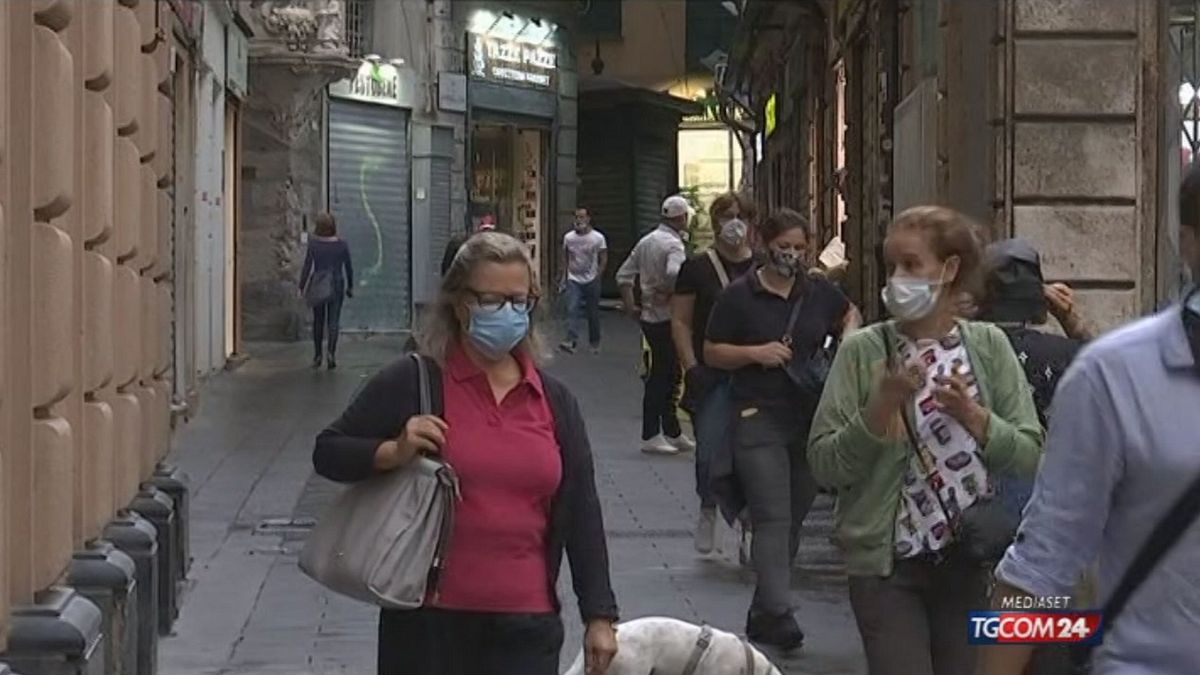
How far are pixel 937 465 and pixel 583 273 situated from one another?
22323 mm

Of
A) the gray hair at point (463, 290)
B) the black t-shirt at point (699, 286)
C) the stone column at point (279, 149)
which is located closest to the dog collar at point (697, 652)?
the gray hair at point (463, 290)

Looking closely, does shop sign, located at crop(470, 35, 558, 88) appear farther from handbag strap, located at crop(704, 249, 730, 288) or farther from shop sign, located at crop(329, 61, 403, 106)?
handbag strap, located at crop(704, 249, 730, 288)

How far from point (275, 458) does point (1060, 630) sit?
13.1 m

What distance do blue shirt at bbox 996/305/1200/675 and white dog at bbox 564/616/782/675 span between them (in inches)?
126

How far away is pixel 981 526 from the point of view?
5.68 meters

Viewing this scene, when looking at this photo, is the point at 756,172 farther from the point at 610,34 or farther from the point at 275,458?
the point at 275,458

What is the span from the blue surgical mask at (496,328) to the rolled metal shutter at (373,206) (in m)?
26.9

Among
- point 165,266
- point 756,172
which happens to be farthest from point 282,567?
point 756,172

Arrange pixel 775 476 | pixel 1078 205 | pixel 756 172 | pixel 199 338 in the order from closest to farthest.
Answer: pixel 775 476
pixel 1078 205
pixel 199 338
pixel 756 172

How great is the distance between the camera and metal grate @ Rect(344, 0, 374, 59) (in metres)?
33.2

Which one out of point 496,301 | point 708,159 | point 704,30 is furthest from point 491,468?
point 708,159

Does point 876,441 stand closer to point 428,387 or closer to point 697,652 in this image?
point 428,387

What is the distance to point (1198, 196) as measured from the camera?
3441mm

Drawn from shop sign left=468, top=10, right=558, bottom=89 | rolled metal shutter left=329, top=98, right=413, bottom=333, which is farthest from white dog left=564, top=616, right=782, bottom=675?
shop sign left=468, top=10, right=558, bottom=89
